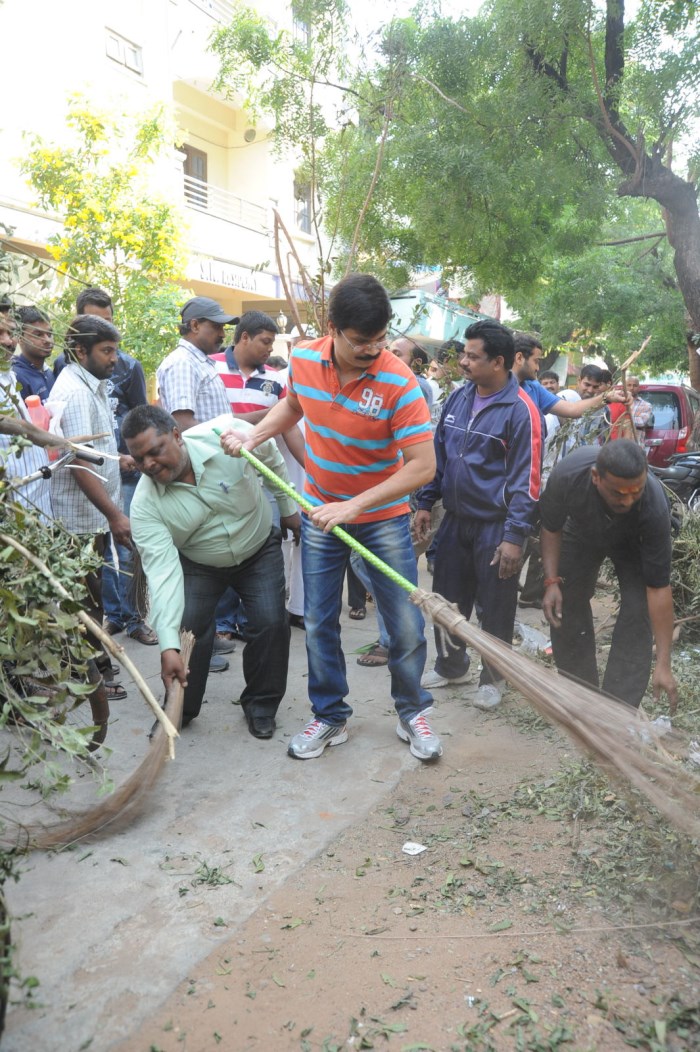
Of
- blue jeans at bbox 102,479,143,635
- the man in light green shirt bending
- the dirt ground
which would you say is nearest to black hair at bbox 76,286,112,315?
blue jeans at bbox 102,479,143,635

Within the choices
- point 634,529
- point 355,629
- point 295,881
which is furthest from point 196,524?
point 355,629

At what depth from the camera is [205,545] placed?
13.5 feet

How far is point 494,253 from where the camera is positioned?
28.4ft

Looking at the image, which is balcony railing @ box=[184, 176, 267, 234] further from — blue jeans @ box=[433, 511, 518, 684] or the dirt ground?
the dirt ground

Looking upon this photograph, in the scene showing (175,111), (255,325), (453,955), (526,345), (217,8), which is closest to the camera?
(453,955)

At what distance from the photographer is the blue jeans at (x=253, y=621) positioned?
13.8 ft

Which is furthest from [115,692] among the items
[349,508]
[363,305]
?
[363,305]

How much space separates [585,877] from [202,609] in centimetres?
210

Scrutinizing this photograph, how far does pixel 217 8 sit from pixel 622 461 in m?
18.9

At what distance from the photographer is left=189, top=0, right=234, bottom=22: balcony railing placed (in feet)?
58.2

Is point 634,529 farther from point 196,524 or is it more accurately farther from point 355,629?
point 355,629

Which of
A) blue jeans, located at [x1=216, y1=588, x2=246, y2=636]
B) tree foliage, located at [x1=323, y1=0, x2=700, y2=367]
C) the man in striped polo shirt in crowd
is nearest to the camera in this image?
the man in striped polo shirt in crowd

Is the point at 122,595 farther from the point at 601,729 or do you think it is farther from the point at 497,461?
the point at 601,729

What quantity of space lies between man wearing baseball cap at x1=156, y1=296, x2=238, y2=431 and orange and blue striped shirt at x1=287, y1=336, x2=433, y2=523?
1196mm
